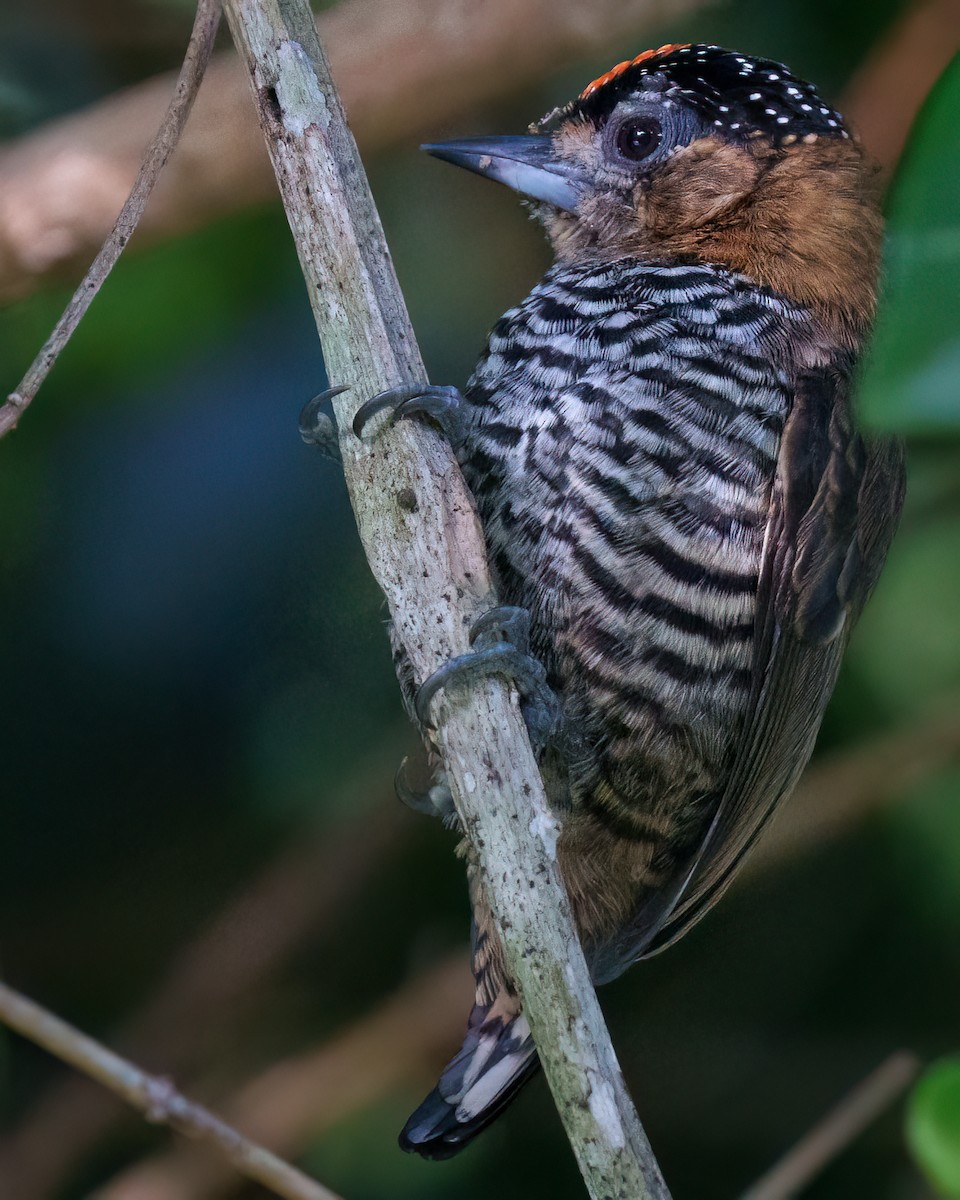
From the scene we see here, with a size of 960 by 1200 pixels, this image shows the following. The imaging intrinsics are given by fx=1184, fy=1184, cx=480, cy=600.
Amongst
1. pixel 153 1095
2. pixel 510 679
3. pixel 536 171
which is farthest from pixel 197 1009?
pixel 536 171

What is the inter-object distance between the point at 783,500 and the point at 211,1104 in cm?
126

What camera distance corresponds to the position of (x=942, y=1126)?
1.06 meters

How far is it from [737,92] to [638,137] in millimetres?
146

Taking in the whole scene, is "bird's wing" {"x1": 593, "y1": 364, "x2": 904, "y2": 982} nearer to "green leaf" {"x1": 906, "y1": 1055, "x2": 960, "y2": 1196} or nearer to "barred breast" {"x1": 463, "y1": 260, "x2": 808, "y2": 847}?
"barred breast" {"x1": 463, "y1": 260, "x2": 808, "y2": 847}

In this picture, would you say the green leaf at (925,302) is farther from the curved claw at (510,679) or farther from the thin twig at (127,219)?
the thin twig at (127,219)

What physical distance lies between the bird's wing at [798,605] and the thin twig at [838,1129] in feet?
A: 1.24

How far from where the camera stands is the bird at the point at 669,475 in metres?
1.44

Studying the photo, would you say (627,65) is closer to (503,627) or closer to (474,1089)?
(503,627)

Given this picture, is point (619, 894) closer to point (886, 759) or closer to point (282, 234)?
point (886, 759)

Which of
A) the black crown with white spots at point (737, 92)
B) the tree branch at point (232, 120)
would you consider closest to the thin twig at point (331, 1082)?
the tree branch at point (232, 120)

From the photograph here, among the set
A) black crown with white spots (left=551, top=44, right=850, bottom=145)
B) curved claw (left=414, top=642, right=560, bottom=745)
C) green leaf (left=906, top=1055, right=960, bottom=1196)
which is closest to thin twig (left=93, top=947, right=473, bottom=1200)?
curved claw (left=414, top=642, right=560, bottom=745)

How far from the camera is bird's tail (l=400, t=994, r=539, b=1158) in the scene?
1.51 meters

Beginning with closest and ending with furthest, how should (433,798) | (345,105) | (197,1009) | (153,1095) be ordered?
(153,1095)
(433,798)
(345,105)
(197,1009)

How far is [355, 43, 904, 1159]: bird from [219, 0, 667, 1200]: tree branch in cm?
7
